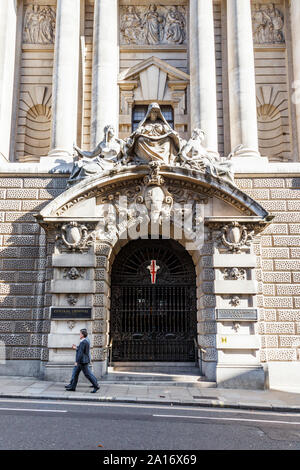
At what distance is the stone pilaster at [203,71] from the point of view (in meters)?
18.5

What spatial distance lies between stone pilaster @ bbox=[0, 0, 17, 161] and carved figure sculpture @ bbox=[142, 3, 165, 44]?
6576 mm

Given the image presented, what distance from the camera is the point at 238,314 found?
14180 millimetres

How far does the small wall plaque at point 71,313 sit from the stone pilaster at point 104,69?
7396mm

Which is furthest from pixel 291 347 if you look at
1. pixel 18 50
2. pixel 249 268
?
pixel 18 50

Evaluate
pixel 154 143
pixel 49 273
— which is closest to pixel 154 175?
pixel 154 143

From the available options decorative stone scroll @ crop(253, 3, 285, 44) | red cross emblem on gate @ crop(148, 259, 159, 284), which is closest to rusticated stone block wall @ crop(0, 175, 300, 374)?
red cross emblem on gate @ crop(148, 259, 159, 284)

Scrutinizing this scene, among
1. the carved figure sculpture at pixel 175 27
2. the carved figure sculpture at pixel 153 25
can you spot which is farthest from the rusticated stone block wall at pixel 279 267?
the carved figure sculpture at pixel 153 25

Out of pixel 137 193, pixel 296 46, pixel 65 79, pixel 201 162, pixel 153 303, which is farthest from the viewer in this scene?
pixel 296 46

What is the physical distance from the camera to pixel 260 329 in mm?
14609

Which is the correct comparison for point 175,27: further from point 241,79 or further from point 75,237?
point 75,237

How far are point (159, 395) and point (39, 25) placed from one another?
19.3 m

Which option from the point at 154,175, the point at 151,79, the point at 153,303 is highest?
the point at 151,79

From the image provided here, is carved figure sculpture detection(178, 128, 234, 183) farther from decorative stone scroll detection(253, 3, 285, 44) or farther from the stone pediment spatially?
decorative stone scroll detection(253, 3, 285, 44)

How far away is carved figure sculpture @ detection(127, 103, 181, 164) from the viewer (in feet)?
50.1
